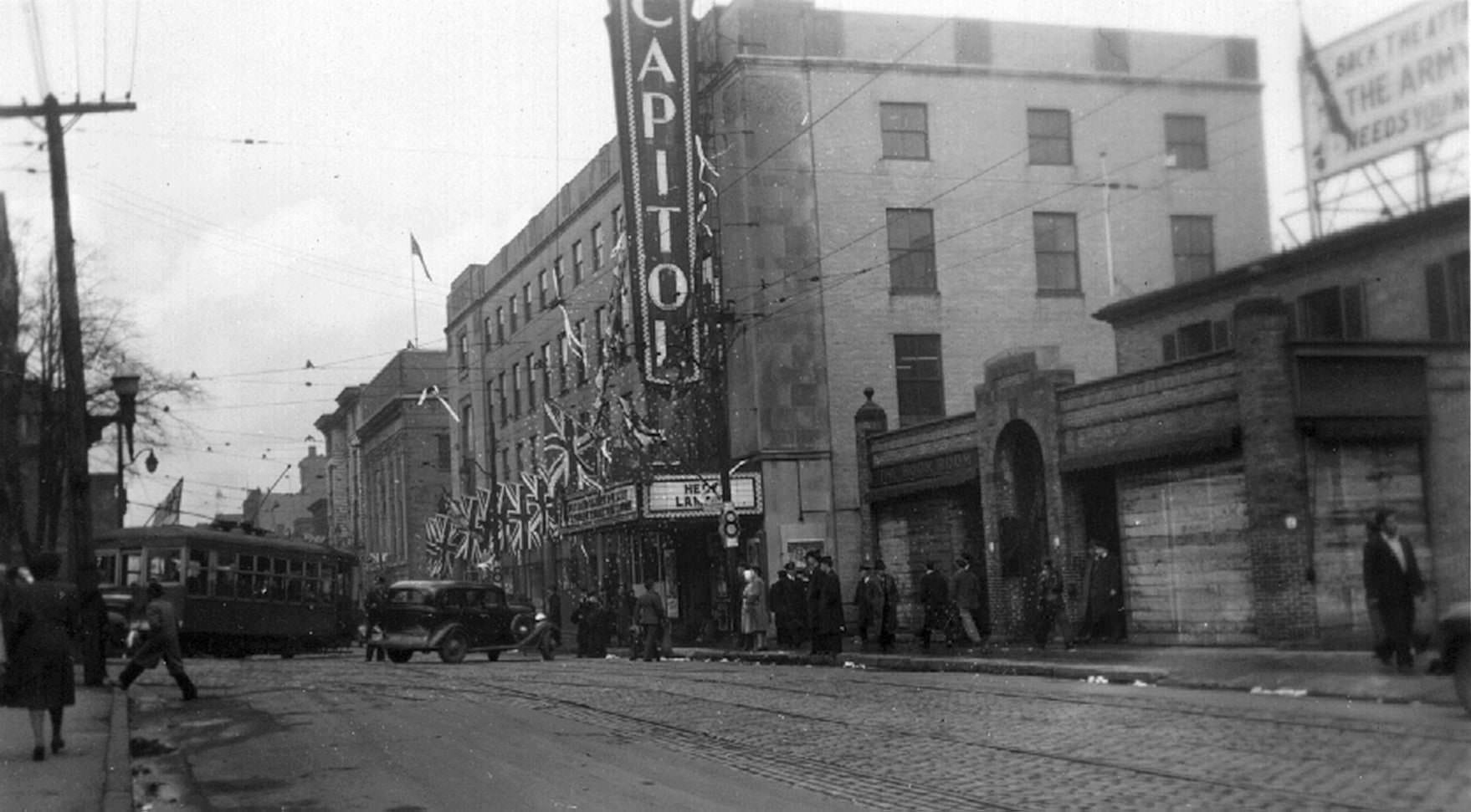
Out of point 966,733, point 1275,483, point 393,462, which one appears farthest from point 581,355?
point 393,462

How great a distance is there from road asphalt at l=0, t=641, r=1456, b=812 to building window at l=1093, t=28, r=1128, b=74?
26.9ft

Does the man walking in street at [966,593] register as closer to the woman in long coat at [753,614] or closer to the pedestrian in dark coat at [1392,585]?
the woman in long coat at [753,614]

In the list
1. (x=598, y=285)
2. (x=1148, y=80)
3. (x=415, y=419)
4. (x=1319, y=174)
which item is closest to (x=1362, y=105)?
(x=1319, y=174)

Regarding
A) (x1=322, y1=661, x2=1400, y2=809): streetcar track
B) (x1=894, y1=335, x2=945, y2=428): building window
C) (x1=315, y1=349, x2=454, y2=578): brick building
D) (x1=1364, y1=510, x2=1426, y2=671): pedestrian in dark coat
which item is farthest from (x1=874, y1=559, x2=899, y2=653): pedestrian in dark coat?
(x1=315, y1=349, x2=454, y2=578): brick building

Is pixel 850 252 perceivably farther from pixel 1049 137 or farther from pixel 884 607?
pixel 884 607

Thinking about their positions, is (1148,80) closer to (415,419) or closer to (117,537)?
(117,537)

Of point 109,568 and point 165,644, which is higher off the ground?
point 109,568

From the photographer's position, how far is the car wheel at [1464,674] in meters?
13.2

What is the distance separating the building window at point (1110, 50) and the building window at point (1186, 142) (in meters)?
1.81

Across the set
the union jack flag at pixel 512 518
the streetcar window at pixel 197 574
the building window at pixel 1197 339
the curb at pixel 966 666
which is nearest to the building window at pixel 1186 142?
the curb at pixel 966 666

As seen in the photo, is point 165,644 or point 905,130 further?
point 905,130

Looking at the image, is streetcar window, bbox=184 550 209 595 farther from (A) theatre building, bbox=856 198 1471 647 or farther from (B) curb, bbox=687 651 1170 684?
(A) theatre building, bbox=856 198 1471 647

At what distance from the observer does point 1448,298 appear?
2100cm

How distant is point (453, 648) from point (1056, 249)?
1685 cm
